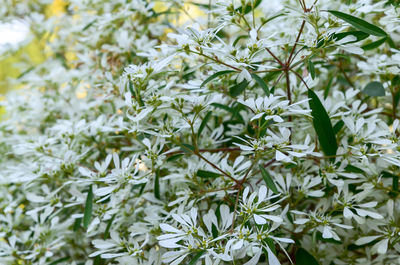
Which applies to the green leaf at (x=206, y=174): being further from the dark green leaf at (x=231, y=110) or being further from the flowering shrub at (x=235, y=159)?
the dark green leaf at (x=231, y=110)

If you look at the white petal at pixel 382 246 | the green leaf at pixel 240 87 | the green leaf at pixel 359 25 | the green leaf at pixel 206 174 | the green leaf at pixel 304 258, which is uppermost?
the green leaf at pixel 359 25

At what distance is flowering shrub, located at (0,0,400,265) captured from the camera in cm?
59

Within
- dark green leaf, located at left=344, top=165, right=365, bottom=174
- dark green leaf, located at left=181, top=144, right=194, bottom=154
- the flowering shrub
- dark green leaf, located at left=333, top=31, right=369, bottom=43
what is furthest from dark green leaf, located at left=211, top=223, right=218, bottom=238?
dark green leaf, located at left=333, top=31, right=369, bottom=43

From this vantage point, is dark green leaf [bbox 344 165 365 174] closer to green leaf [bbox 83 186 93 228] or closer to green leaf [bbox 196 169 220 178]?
green leaf [bbox 196 169 220 178]

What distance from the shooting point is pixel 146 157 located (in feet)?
2.22

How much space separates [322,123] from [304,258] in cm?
23

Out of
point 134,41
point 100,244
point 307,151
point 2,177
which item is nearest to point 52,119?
point 2,177

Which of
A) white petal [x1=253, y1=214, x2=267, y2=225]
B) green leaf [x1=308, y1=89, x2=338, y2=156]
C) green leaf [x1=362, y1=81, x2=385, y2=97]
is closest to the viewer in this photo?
white petal [x1=253, y1=214, x2=267, y2=225]

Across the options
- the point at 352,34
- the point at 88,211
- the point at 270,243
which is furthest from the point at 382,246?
the point at 88,211

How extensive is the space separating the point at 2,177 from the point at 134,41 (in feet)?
1.56

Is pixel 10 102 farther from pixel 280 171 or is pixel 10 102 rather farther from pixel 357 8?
pixel 357 8

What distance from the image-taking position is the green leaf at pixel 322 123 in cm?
64

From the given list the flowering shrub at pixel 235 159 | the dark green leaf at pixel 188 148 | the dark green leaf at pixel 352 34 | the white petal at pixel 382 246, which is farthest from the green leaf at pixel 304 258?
the dark green leaf at pixel 352 34

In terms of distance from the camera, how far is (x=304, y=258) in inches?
25.8
